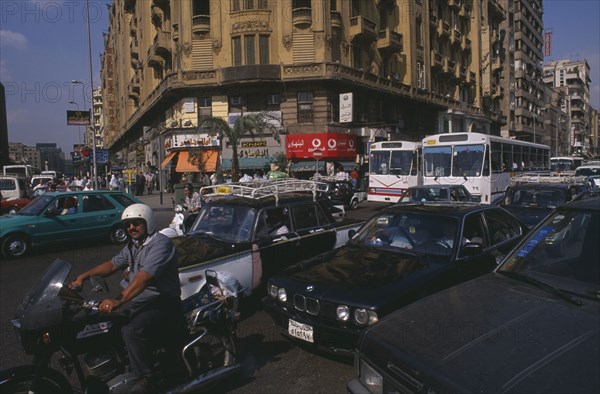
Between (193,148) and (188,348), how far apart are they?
27028 millimetres

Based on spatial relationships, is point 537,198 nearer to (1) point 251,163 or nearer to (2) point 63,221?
(2) point 63,221

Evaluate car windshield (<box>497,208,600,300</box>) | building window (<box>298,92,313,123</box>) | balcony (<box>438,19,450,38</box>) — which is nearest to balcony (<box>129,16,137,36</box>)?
building window (<box>298,92,313,123</box>)

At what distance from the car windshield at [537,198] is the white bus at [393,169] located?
8.45 m

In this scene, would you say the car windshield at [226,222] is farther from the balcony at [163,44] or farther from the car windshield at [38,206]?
the balcony at [163,44]

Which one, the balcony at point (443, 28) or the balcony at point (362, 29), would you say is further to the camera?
the balcony at point (443, 28)

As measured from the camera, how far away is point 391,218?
5.95 m

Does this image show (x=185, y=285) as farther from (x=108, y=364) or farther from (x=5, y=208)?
(x=5, y=208)

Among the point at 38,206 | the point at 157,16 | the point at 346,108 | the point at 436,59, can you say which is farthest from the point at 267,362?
the point at 436,59

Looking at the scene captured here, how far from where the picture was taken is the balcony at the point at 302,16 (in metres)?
Result: 28.2

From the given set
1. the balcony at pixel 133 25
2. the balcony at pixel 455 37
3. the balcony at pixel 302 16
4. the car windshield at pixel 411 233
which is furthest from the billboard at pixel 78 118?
the balcony at pixel 455 37

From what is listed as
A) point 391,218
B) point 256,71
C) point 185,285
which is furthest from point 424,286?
point 256,71

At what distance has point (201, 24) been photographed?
28.8 metres

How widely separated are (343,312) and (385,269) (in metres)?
0.89

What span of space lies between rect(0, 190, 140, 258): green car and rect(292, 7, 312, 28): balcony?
2003cm
